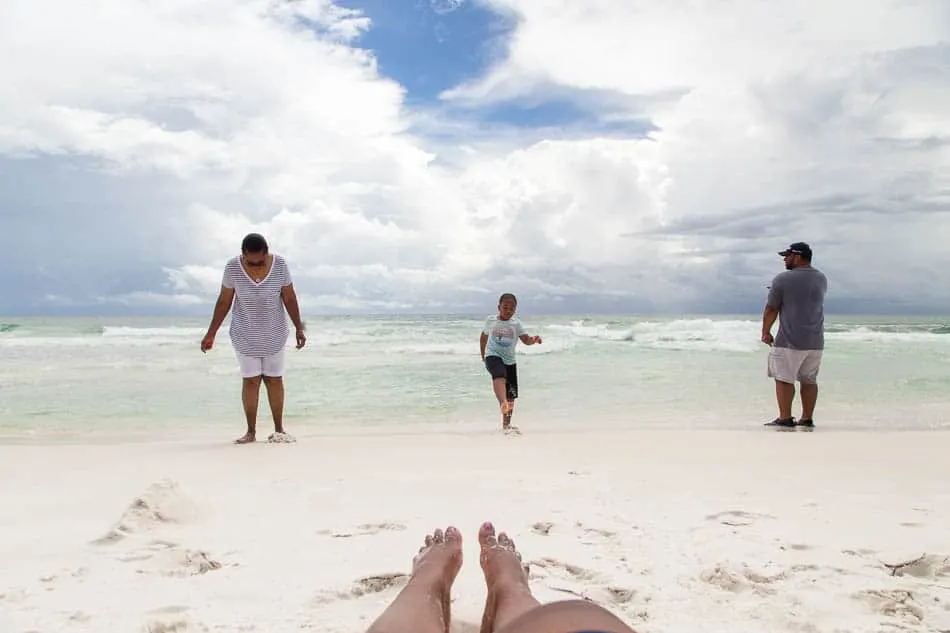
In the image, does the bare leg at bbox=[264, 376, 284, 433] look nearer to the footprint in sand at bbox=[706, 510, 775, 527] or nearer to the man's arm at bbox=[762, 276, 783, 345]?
the footprint in sand at bbox=[706, 510, 775, 527]

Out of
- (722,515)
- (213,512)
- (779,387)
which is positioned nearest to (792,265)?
(779,387)

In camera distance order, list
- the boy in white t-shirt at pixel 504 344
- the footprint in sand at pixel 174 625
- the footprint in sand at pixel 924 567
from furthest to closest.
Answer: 1. the boy in white t-shirt at pixel 504 344
2. the footprint in sand at pixel 924 567
3. the footprint in sand at pixel 174 625

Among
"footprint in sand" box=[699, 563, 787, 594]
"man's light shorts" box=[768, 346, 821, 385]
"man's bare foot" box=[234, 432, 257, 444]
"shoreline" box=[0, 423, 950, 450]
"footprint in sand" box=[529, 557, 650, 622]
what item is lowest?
"shoreline" box=[0, 423, 950, 450]

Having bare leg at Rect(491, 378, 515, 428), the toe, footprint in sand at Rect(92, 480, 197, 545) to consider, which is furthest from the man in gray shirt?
footprint in sand at Rect(92, 480, 197, 545)

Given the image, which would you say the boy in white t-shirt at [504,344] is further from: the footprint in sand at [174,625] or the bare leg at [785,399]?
the footprint in sand at [174,625]

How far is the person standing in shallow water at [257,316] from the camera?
5.92 meters

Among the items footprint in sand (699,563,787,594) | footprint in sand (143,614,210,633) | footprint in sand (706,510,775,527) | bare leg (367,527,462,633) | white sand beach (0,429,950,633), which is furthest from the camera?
footprint in sand (706,510,775,527)

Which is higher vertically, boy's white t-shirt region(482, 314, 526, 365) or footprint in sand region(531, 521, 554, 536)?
boy's white t-shirt region(482, 314, 526, 365)

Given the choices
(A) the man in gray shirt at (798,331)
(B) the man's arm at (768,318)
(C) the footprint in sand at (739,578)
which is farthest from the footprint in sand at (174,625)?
(B) the man's arm at (768,318)

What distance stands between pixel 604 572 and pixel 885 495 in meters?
2.23

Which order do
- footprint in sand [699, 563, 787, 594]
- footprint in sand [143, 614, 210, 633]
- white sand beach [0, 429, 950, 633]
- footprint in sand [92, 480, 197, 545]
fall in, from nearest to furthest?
footprint in sand [143, 614, 210, 633] → white sand beach [0, 429, 950, 633] → footprint in sand [699, 563, 787, 594] → footprint in sand [92, 480, 197, 545]

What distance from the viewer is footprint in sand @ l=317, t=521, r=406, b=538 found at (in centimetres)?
320

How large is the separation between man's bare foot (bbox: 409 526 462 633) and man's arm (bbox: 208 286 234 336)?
153 inches

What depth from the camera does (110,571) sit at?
2.73 metres
